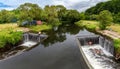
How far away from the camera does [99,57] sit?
40.2 meters

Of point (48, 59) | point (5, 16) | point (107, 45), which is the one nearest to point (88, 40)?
point (107, 45)

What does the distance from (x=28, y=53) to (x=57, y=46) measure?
1011cm

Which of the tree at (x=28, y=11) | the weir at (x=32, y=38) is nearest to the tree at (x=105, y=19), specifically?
the weir at (x=32, y=38)

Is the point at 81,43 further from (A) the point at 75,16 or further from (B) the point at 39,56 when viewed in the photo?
(A) the point at 75,16

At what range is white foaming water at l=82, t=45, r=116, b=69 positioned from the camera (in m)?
35.4

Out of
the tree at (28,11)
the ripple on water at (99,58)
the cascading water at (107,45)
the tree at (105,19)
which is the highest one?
the tree at (28,11)

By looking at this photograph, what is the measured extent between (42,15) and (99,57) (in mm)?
53018

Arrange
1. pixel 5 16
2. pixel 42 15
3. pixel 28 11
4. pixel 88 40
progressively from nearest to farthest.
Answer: pixel 88 40 → pixel 28 11 → pixel 42 15 → pixel 5 16

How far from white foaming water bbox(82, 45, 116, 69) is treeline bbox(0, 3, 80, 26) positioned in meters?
37.6

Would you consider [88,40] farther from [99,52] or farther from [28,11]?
[28,11]

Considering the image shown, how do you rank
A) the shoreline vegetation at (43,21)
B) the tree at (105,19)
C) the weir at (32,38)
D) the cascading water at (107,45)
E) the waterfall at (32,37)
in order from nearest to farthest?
the cascading water at (107,45)
the shoreline vegetation at (43,21)
the weir at (32,38)
the waterfall at (32,37)
the tree at (105,19)

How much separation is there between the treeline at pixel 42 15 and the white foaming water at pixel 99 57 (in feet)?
123

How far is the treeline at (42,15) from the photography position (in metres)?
78.1

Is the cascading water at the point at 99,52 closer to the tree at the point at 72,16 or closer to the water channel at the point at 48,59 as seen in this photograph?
the water channel at the point at 48,59
